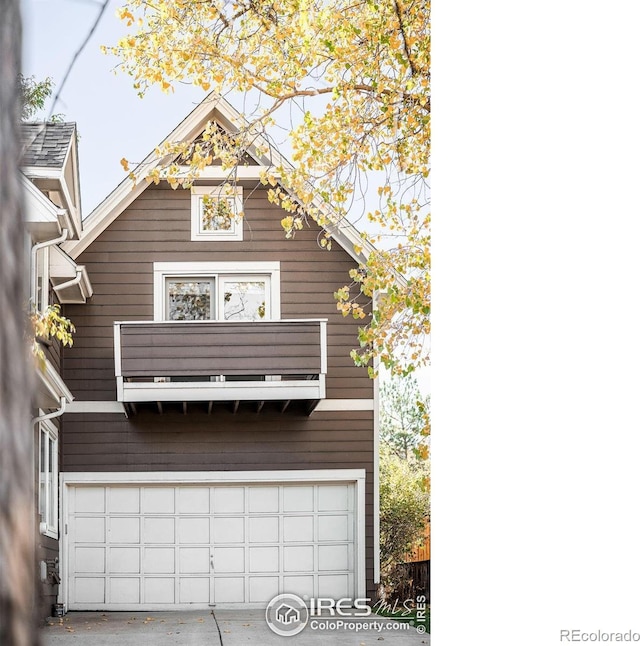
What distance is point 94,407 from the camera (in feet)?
23.9

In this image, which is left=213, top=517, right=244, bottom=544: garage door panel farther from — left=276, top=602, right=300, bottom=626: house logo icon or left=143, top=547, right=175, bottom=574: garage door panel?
left=276, top=602, right=300, bottom=626: house logo icon

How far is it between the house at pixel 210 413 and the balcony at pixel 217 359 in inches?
0.4

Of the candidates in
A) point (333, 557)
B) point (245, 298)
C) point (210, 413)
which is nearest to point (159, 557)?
point (210, 413)

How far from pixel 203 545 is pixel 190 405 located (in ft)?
3.43

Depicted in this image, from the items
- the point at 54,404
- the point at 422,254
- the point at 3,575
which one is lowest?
the point at 54,404

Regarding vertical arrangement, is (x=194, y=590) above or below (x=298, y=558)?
below

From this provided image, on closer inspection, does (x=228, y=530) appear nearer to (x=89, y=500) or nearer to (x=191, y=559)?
(x=191, y=559)

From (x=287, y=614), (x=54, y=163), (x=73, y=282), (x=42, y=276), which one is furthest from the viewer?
(x=287, y=614)

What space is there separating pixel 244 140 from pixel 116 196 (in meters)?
2.85

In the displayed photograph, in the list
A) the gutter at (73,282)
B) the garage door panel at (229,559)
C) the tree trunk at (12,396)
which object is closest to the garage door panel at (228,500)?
the garage door panel at (229,559)

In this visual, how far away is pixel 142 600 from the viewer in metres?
7.11
